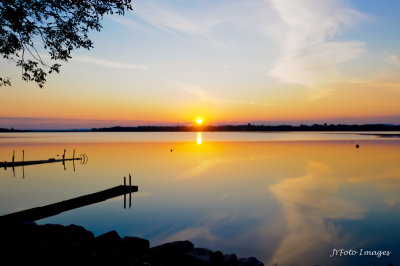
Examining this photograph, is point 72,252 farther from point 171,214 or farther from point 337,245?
point 171,214

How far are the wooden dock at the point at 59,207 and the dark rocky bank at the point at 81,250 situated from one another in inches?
277

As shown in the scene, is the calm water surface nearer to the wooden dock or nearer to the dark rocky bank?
the wooden dock

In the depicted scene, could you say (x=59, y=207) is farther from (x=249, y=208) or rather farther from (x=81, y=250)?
(x=249, y=208)

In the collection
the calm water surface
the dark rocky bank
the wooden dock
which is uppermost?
the dark rocky bank

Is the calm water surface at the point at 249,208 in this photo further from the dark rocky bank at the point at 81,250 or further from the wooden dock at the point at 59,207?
the dark rocky bank at the point at 81,250

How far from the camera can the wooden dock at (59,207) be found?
19077 millimetres

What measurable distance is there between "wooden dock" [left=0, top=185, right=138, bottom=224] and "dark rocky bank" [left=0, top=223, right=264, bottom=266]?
704 centimetres

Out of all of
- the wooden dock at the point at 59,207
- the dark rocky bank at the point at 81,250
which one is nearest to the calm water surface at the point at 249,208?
the wooden dock at the point at 59,207

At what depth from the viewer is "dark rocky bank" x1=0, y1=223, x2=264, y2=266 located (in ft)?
30.1

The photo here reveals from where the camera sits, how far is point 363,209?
2897 cm

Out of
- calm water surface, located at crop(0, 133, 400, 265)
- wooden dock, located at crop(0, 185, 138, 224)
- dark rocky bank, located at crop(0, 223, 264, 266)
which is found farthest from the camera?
calm water surface, located at crop(0, 133, 400, 265)

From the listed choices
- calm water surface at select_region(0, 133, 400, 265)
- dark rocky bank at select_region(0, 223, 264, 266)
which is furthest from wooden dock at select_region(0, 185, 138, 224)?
dark rocky bank at select_region(0, 223, 264, 266)

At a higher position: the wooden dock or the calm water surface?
the wooden dock

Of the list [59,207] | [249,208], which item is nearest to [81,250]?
[59,207]
